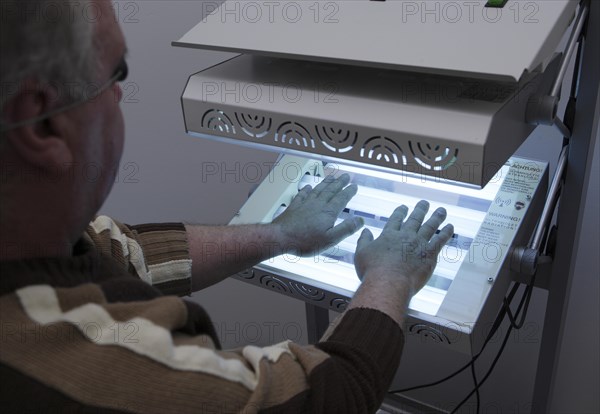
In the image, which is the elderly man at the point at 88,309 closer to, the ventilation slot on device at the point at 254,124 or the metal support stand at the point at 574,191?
the ventilation slot on device at the point at 254,124

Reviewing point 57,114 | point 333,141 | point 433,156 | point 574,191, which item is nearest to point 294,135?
point 333,141

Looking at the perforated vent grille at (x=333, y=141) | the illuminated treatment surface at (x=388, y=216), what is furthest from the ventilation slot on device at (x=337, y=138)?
the illuminated treatment surface at (x=388, y=216)

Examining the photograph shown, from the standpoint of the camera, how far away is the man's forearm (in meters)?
1.14

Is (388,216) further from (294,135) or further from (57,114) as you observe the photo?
(57,114)

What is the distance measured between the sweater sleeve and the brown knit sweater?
7.6 inches

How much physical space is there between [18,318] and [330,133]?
0.44m

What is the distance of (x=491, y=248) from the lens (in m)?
1.01

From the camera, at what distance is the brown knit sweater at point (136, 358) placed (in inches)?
26.0

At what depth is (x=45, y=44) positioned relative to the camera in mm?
638

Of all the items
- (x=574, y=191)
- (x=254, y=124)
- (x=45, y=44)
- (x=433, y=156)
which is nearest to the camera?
(x=45, y=44)

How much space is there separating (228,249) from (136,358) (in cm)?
48

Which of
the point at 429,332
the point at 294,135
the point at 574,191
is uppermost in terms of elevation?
the point at 294,135

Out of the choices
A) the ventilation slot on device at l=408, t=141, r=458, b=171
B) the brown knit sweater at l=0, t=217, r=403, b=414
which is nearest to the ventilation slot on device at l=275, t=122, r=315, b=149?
the ventilation slot on device at l=408, t=141, r=458, b=171

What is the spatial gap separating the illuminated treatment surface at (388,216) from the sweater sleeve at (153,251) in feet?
0.51
